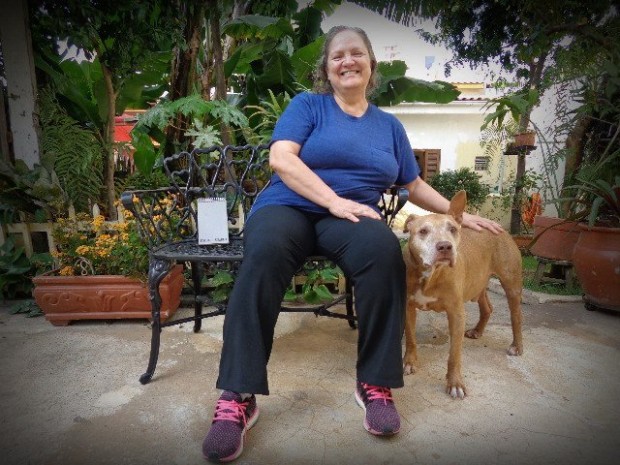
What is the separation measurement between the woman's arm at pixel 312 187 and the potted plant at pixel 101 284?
1.58 m

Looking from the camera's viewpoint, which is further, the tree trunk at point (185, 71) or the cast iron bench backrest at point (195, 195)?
the tree trunk at point (185, 71)

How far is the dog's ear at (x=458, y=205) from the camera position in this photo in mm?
1966

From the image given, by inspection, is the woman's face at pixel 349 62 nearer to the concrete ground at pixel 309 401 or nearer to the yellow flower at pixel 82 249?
the concrete ground at pixel 309 401

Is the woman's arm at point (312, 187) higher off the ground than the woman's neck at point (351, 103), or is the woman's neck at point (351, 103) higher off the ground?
the woman's neck at point (351, 103)

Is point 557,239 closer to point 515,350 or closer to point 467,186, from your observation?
point 515,350

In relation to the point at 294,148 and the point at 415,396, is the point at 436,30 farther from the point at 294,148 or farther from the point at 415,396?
the point at 415,396

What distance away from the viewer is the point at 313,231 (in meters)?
1.97

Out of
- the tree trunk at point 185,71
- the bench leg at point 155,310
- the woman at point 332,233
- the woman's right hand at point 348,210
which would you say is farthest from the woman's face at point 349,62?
the tree trunk at point 185,71

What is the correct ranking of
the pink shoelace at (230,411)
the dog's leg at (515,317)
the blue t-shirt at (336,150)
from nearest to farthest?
the pink shoelace at (230,411), the blue t-shirt at (336,150), the dog's leg at (515,317)

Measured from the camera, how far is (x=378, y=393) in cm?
179

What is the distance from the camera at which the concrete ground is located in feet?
5.27

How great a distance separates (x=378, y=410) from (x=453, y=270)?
2.59 ft

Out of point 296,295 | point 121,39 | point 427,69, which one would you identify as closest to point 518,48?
point 427,69

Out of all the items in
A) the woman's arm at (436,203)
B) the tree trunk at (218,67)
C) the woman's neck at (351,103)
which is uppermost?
the tree trunk at (218,67)
